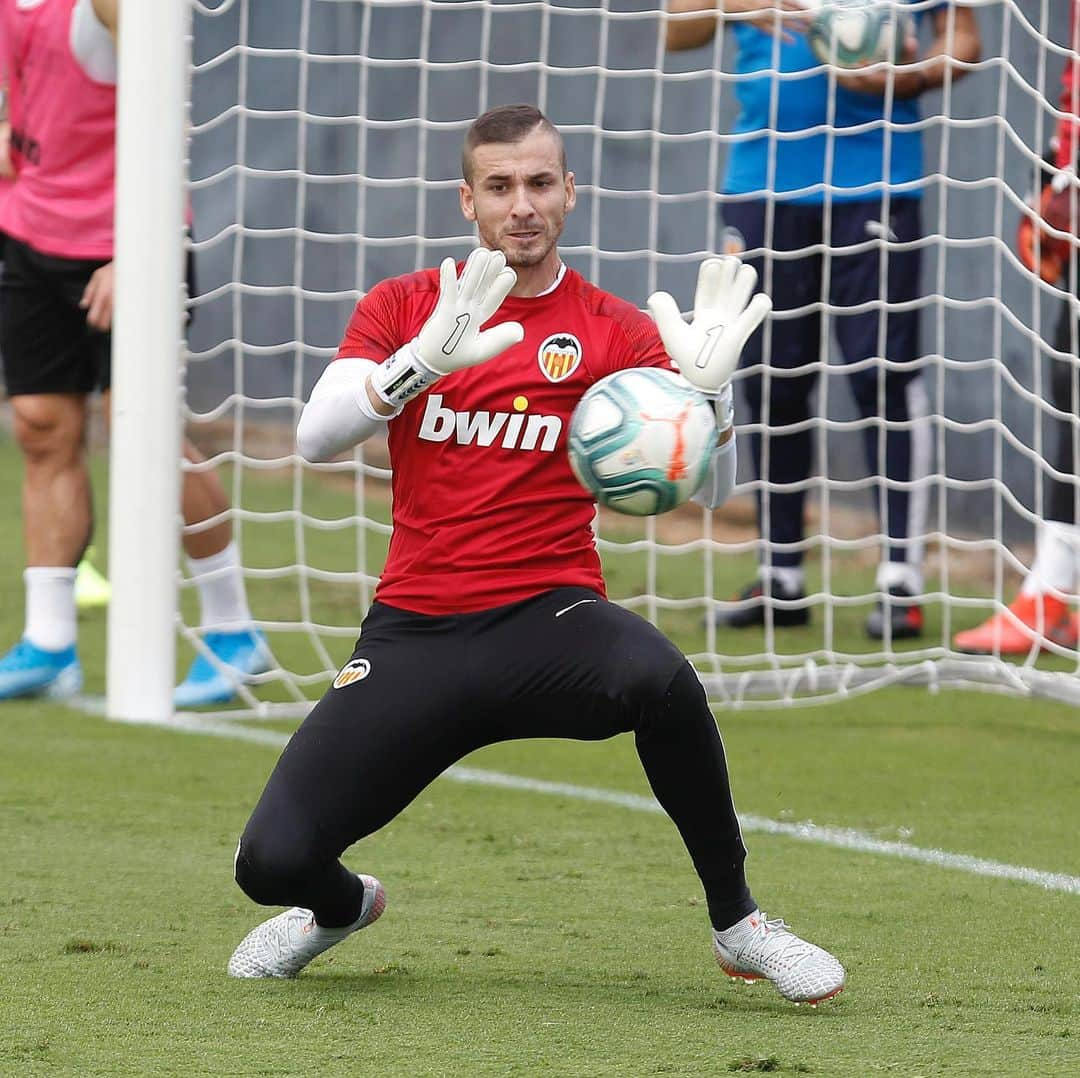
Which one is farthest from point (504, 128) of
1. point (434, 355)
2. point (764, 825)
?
point (764, 825)

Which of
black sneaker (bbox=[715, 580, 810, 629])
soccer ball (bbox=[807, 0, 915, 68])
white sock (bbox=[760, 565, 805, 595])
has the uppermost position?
soccer ball (bbox=[807, 0, 915, 68])

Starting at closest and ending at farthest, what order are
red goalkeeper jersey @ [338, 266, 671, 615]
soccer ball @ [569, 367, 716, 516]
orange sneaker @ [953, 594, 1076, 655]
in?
soccer ball @ [569, 367, 716, 516] < red goalkeeper jersey @ [338, 266, 671, 615] < orange sneaker @ [953, 594, 1076, 655]

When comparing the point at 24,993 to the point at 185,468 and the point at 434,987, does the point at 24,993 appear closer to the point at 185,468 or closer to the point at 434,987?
the point at 434,987

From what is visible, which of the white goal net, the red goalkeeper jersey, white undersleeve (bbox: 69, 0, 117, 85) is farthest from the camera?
the white goal net

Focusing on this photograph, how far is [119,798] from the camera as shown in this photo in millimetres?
4766

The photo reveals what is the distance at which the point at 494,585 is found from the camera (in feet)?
11.1

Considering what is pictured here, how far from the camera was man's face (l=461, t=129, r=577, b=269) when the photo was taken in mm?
3441

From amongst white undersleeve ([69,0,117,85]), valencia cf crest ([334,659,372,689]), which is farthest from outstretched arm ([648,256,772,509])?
white undersleeve ([69,0,117,85])

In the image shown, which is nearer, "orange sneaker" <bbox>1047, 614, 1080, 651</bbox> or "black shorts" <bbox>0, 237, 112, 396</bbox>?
"black shorts" <bbox>0, 237, 112, 396</bbox>

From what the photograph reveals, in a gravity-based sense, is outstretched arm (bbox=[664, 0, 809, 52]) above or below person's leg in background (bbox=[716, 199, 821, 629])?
above

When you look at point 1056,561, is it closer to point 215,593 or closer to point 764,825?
point 764,825

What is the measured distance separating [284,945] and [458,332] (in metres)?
1.02

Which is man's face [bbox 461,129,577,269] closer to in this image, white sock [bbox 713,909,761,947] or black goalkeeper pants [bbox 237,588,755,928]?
black goalkeeper pants [bbox 237,588,755,928]

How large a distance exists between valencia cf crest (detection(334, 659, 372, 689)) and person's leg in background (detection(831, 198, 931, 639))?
3.43 metres
